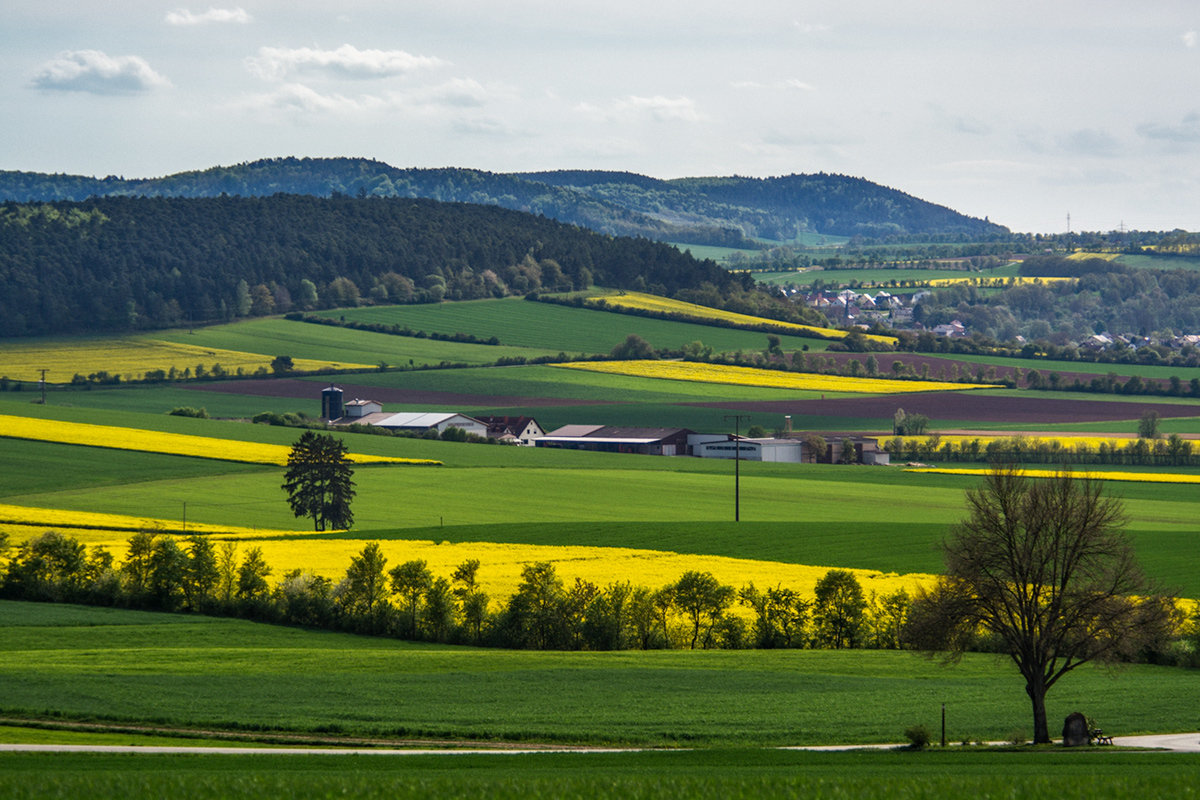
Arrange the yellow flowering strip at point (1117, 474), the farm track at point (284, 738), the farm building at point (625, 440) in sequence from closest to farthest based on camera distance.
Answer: the farm track at point (284, 738) < the yellow flowering strip at point (1117, 474) < the farm building at point (625, 440)

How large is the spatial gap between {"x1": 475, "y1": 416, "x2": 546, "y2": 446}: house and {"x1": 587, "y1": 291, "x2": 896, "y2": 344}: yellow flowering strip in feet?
164

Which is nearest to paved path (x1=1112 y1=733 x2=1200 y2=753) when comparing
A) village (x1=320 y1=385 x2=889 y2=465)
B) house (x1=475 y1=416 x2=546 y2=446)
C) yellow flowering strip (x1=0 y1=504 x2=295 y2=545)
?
yellow flowering strip (x1=0 y1=504 x2=295 y2=545)

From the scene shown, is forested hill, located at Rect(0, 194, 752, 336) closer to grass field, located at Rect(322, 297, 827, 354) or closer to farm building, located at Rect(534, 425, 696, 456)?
grass field, located at Rect(322, 297, 827, 354)

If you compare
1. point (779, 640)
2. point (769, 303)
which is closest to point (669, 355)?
point (769, 303)

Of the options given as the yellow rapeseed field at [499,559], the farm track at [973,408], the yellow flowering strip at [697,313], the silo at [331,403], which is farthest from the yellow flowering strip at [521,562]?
the yellow flowering strip at [697,313]

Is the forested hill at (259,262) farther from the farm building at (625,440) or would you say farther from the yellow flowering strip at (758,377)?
the farm building at (625,440)

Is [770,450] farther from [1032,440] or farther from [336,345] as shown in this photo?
[336,345]

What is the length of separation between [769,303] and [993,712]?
144 m

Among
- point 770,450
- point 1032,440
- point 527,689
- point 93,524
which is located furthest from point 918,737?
point 770,450

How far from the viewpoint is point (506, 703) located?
33.6 metres

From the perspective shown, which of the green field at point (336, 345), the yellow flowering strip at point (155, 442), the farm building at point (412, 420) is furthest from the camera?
the green field at point (336, 345)

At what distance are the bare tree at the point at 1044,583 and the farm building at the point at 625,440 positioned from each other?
67420 millimetres

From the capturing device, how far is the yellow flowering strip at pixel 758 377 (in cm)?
12150

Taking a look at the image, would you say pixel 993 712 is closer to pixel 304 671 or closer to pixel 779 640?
pixel 779 640
